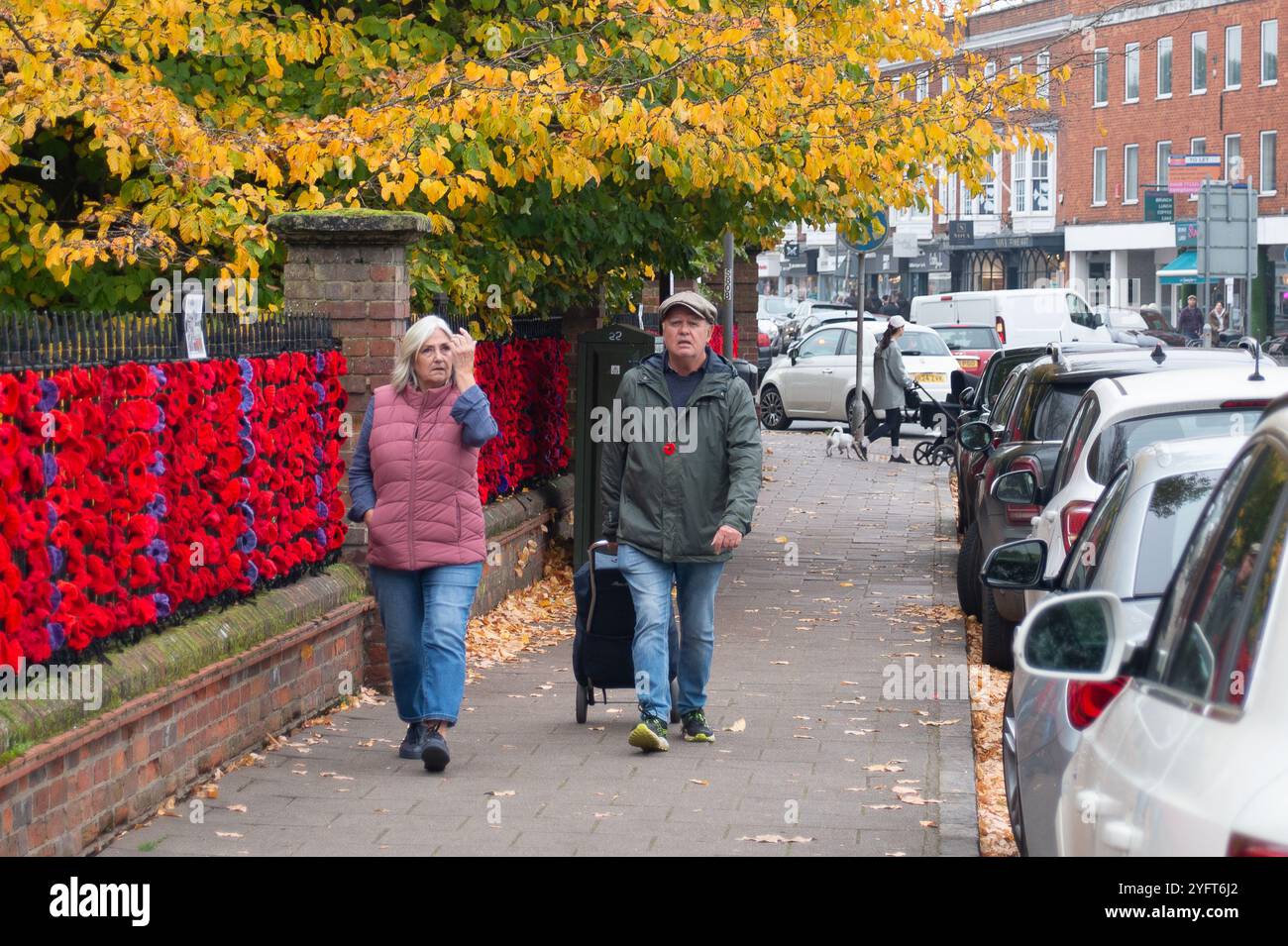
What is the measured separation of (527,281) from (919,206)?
3211mm

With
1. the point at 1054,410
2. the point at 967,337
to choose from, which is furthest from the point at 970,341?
the point at 1054,410

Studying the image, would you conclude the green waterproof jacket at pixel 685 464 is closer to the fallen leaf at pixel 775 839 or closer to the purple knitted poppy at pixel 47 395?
the fallen leaf at pixel 775 839

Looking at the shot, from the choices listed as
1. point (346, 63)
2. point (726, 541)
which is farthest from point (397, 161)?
point (726, 541)

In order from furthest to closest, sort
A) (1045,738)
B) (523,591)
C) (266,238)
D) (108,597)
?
(523,591) < (266,238) < (108,597) < (1045,738)

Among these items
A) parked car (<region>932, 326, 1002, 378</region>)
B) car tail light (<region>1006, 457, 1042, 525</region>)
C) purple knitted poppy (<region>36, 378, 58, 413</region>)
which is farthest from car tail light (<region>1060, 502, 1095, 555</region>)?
parked car (<region>932, 326, 1002, 378</region>)

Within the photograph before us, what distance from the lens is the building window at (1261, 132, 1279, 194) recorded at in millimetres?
57719

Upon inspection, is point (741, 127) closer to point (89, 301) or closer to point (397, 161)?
point (397, 161)

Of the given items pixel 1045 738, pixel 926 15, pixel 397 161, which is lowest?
pixel 1045 738

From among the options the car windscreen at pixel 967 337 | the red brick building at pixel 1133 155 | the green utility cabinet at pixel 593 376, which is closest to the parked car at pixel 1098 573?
the green utility cabinet at pixel 593 376

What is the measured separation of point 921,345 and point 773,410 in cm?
281

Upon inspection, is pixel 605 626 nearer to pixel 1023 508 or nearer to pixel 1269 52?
pixel 1023 508

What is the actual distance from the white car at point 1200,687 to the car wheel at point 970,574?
7.73 m

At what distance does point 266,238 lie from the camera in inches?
375

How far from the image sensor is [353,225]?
9.19 metres
